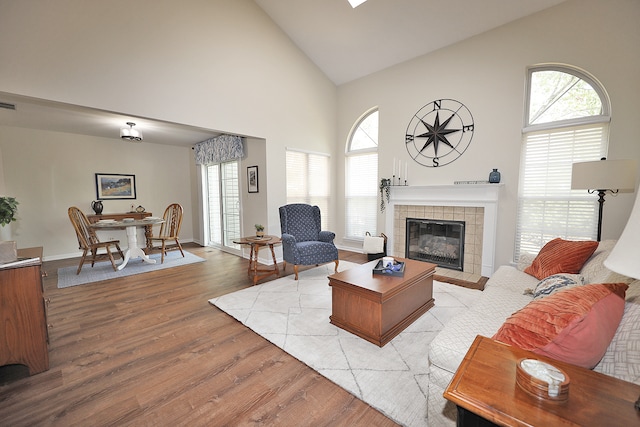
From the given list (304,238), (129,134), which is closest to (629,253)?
(304,238)

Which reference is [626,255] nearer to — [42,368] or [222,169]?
[42,368]

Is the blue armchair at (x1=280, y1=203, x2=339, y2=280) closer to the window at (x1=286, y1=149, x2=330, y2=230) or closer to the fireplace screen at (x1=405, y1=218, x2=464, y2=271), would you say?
the window at (x1=286, y1=149, x2=330, y2=230)

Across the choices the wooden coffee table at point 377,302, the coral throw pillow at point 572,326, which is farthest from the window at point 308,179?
the coral throw pillow at point 572,326

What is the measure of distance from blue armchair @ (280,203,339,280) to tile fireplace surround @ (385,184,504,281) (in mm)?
1514

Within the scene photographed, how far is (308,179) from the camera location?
517 centimetres

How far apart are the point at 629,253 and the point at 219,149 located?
5.37m

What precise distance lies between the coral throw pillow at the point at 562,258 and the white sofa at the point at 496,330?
0.05m

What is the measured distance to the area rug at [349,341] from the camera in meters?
1.64

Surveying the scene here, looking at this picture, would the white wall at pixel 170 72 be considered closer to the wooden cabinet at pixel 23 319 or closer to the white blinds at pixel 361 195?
the white blinds at pixel 361 195

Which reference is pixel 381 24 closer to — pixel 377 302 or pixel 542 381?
pixel 377 302

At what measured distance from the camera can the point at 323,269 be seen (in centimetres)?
414

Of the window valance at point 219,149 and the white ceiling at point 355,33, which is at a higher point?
the white ceiling at point 355,33

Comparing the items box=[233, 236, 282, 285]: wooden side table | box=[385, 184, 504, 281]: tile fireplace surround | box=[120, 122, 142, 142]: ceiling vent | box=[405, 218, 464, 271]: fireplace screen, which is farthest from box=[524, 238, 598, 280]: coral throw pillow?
box=[120, 122, 142, 142]: ceiling vent

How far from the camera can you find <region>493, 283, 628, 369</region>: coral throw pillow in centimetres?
96
